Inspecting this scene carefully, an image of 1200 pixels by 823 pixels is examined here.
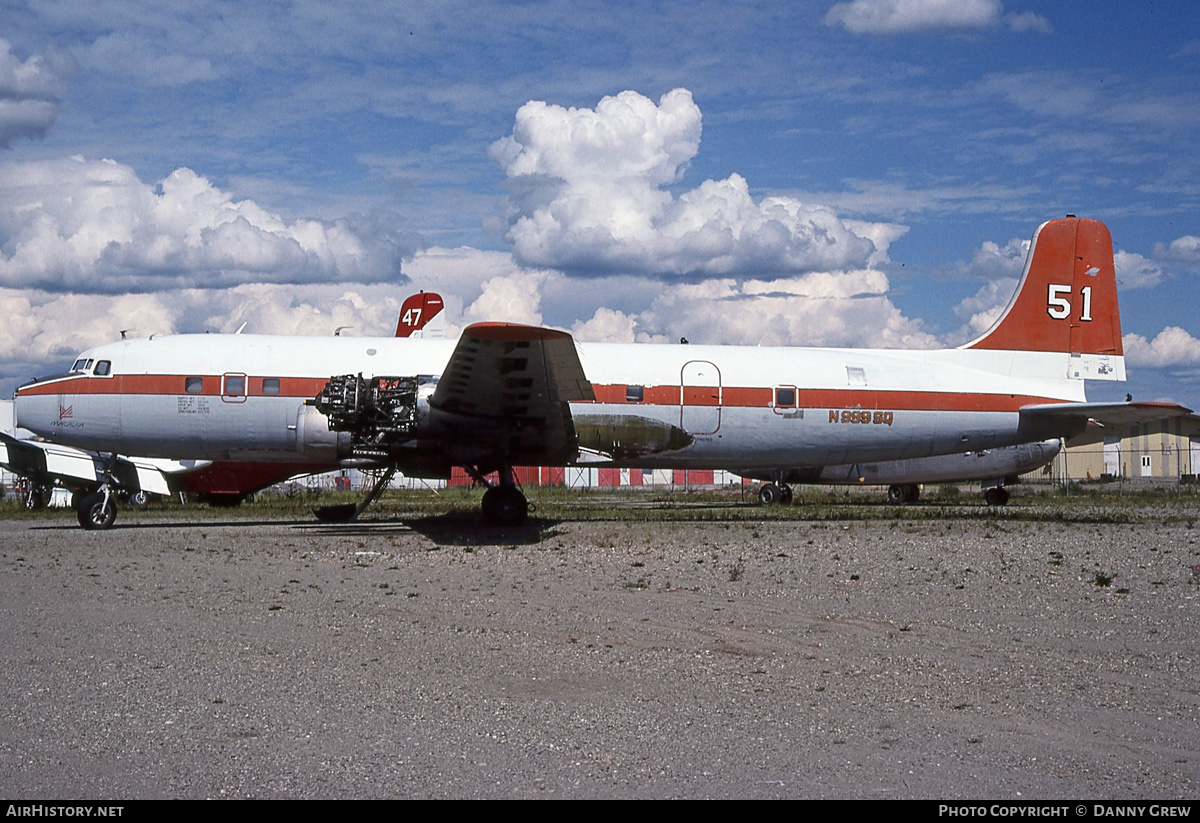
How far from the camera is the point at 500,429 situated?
18484 mm

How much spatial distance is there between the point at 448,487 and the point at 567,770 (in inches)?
2012

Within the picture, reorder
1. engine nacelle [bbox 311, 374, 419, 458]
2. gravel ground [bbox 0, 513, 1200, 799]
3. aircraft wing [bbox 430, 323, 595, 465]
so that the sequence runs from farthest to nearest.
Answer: engine nacelle [bbox 311, 374, 419, 458]
aircraft wing [bbox 430, 323, 595, 465]
gravel ground [bbox 0, 513, 1200, 799]

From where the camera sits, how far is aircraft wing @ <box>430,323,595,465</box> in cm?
1598

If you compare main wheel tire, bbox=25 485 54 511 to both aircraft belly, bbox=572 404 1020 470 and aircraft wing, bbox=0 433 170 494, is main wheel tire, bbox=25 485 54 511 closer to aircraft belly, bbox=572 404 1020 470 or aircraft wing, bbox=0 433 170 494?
aircraft wing, bbox=0 433 170 494

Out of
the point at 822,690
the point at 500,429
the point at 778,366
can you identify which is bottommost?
the point at 822,690

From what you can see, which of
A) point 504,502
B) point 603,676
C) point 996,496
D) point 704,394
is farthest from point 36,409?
point 996,496

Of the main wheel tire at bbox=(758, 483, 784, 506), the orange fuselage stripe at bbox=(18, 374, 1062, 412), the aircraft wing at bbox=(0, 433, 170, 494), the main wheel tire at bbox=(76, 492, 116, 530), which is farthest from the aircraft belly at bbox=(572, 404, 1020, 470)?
the aircraft wing at bbox=(0, 433, 170, 494)

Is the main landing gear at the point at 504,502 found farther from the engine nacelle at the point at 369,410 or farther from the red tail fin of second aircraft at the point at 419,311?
the red tail fin of second aircraft at the point at 419,311

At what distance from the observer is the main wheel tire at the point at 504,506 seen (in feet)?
63.4

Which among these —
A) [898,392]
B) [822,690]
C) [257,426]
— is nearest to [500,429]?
[257,426]

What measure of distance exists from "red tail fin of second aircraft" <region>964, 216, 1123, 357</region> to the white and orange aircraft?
3 cm

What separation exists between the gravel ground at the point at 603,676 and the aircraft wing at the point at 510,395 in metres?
3.47

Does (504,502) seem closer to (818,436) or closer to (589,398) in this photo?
(589,398)

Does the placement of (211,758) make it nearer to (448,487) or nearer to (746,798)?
(746,798)
